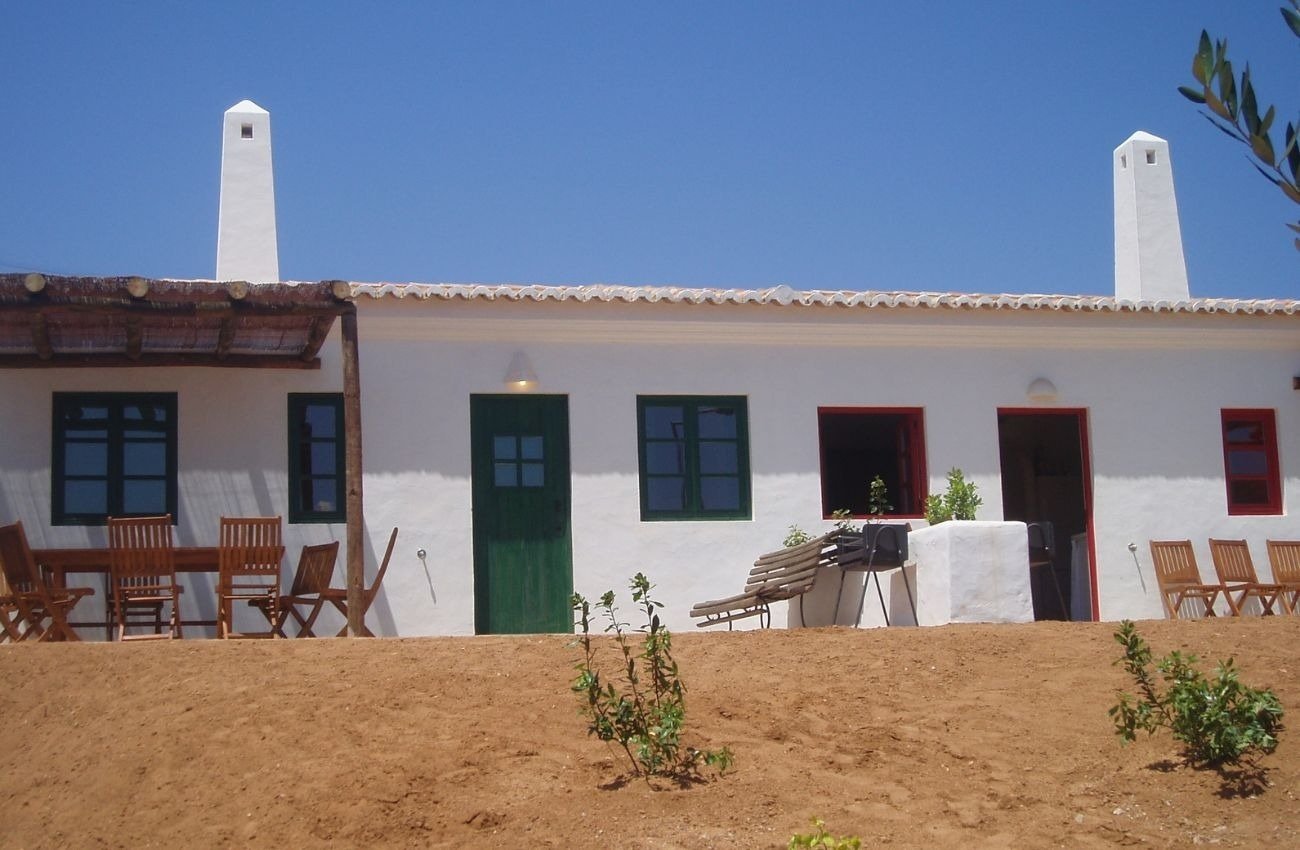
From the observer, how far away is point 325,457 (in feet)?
42.3

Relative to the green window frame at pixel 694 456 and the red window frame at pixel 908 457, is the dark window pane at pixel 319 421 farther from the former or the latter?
the red window frame at pixel 908 457

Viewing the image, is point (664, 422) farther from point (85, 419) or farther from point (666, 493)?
point (85, 419)

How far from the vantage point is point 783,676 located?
898cm

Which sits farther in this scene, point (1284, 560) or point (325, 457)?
point (1284, 560)

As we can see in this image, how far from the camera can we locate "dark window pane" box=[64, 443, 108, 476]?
1247cm

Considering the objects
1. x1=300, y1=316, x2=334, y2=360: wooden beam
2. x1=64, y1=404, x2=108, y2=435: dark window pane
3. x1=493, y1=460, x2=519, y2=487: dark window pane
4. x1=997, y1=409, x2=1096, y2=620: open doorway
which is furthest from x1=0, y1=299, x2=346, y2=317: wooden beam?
x1=997, y1=409, x2=1096, y2=620: open doorway

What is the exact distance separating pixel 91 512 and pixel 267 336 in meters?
2.13

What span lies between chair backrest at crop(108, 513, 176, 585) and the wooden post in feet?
4.43

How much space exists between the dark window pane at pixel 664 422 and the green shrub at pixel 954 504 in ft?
7.60

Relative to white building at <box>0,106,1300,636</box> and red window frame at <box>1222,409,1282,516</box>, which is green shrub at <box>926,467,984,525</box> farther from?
red window frame at <box>1222,409,1282,516</box>

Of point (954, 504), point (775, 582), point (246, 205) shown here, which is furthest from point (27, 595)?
point (954, 504)

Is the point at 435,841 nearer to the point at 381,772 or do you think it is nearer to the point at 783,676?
the point at 381,772

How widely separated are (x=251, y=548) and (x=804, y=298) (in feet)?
17.3

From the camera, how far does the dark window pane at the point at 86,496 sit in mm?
12438
